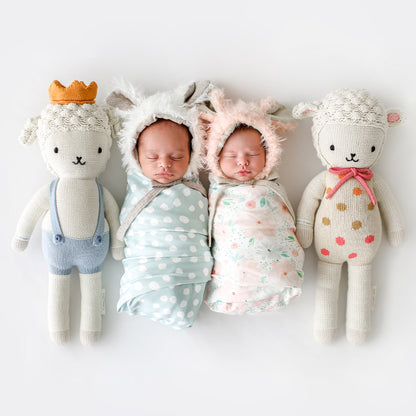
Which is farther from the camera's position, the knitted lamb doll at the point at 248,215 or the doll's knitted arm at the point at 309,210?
the doll's knitted arm at the point at 309,210

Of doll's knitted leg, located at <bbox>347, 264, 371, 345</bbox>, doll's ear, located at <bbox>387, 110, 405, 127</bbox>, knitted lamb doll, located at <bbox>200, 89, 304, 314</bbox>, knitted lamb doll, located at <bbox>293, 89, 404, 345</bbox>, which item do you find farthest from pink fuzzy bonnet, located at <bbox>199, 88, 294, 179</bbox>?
doll's knitted leg, located at <bbox>347, 264, 371, 345</bbox>

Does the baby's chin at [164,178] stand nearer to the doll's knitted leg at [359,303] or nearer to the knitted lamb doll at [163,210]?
the knitted lamb doll at [163,210]

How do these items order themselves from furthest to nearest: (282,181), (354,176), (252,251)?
1. (282,181)
2. (354,176)
3. (252,251)

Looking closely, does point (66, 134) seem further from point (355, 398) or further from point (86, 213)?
point (355, 398)

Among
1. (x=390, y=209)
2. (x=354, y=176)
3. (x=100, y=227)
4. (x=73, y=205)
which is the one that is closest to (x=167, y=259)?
(x=100, y=227)

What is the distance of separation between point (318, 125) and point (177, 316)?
845 mm

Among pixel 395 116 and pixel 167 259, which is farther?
pixel 395 116

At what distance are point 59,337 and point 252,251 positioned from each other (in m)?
0.79

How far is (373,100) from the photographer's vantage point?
5.18ft

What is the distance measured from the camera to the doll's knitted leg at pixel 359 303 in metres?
1.63

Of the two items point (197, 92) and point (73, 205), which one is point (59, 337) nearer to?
point (73, 205)

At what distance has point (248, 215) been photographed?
1508 mm

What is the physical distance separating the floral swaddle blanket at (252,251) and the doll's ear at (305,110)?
28 centimetres

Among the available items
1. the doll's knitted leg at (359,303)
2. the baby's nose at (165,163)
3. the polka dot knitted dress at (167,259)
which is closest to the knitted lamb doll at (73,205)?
the polka dot knitted dress at (167,259)
